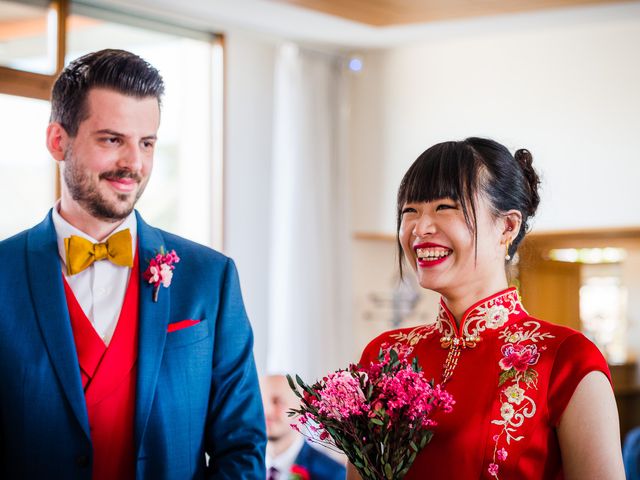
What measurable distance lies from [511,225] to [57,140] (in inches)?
37.6

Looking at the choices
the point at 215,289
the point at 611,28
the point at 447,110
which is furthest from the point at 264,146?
the point at 215,289

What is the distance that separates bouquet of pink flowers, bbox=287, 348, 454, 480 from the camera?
1.69 metres

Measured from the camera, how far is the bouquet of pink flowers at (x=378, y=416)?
5.53ft

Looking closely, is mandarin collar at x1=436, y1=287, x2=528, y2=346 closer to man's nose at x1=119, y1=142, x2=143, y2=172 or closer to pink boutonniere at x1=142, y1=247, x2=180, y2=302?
pink boutonniere at x1=142, y1=247, x2=180, y2=302

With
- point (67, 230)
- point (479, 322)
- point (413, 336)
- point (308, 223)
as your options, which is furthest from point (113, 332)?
point (308, 223)

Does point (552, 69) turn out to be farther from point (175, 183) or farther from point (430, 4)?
point (175, 183)

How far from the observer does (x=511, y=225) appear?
6.44 feet

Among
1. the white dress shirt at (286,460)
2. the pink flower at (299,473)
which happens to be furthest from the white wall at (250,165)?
the pink flower at (299,473)

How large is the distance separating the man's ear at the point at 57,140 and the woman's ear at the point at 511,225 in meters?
0.92

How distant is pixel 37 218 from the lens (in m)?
5.00

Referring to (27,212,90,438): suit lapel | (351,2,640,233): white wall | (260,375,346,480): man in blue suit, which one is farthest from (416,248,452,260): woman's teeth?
(351,2,640,233): white wall

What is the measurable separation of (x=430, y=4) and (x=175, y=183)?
1791 millimetres

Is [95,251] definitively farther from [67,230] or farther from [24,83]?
[24,83]

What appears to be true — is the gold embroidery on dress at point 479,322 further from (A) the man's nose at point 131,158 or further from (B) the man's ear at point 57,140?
(B) the man's ear at point 57,140
